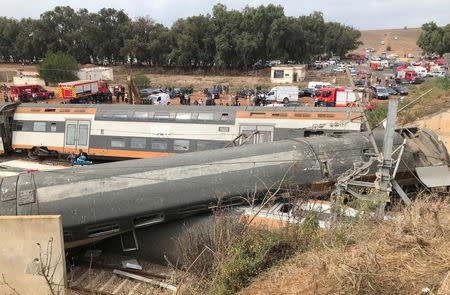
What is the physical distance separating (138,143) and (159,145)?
5.05ft

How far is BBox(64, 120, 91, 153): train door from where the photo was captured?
2473 centimetres

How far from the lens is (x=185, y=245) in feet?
41.9

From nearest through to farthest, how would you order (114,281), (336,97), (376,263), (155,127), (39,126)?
(376,263) < (114,281) < (155,127) < (39,126) < (336,97)

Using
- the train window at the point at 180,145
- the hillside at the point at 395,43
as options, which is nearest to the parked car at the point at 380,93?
the train window at the point at 180,145

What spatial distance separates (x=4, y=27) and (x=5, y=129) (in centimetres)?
8658

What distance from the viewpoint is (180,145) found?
23094 mm

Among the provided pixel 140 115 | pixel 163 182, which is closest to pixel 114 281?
pixel 163 182

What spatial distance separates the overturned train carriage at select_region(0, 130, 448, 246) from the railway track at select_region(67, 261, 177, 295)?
1.60m

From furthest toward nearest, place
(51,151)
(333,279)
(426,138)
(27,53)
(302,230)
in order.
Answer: (27,53) < (51,151) < (426,138) < (302,230) < (333,279)

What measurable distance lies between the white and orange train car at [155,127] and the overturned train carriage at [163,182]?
5.93 m

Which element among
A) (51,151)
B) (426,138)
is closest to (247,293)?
(426,138)

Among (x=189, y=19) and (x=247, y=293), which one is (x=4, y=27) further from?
(x=247, y=293)

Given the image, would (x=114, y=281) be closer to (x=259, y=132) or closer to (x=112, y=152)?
(x=112, y=152)

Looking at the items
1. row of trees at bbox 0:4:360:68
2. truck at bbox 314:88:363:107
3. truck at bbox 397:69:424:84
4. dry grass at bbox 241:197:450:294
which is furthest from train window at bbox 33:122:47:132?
truck at bbox 397:69:424:84
